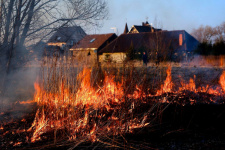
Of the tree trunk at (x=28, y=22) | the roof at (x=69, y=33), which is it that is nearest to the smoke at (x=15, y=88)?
the tree trunk at (x=28, y=22)

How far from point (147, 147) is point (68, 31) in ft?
18.1

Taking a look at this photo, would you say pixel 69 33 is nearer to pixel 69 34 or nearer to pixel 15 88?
pixel 69 34

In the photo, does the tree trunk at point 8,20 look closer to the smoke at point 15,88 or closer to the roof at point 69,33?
the smoke at point 15,88

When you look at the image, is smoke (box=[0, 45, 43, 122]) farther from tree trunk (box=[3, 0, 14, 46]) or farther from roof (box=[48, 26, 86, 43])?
roof (box=[48, 26, 86, 43])

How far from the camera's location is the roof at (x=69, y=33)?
7590mm

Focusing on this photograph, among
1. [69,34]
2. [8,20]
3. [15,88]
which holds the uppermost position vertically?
[8,20]

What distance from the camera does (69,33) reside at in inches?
303

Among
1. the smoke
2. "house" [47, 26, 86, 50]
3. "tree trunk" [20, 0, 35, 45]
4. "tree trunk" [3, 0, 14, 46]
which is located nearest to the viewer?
the smoke

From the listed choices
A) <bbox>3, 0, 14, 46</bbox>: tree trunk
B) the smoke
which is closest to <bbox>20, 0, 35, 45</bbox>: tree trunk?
the smoke

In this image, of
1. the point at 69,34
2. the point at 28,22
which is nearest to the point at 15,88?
the point at 28,22

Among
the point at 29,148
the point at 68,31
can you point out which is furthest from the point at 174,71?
the point at 29,148

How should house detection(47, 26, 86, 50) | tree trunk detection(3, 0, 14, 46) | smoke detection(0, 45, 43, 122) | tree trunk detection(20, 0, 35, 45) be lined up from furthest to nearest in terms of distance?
house detection(47, 26, 86, 50), tree trunk detection(20, 0, 35, 45), tree trunk detection(3, 0, 14, 46), smoke detection(0, 45, 43, 122)

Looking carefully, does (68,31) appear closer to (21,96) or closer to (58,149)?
(21,96)

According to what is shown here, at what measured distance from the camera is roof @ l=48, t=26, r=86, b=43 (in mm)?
7590
